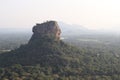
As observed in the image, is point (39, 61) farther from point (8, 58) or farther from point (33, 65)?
point (8, 58)

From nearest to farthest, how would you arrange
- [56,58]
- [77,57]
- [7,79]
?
1. [7,79]
2. [56,58]
3. [77,57]

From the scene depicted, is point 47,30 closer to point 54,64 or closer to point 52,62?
point 52,62

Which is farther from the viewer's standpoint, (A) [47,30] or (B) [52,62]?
(A) [47,30]

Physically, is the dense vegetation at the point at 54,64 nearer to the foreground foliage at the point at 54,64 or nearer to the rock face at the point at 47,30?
the foreground foliage at the point at 54,64

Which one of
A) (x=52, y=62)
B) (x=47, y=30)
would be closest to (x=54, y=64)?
(x=52, y=62)

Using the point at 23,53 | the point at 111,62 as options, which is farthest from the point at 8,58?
the point at 111,62

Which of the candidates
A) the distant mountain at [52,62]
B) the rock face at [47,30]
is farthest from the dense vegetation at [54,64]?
the rock face at [47,30]
